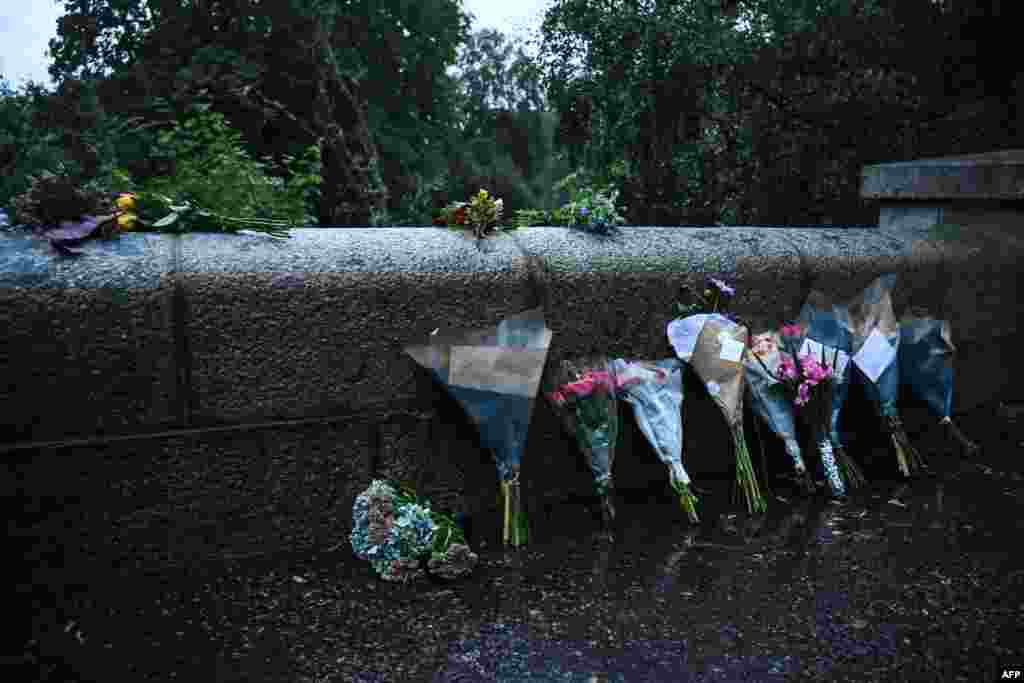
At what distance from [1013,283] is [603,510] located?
2862 mm

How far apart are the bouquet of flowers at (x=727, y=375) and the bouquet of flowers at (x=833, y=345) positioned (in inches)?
14.4

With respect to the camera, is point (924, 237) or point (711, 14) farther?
point (711, 14)

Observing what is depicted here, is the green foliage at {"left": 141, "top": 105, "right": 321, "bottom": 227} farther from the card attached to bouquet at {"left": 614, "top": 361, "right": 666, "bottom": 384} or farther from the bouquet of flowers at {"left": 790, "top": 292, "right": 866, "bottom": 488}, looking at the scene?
the bouquet of flowers at {"left": 790, "top": 292, "right": 866, "bottom": 488}

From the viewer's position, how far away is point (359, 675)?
227 centimetres

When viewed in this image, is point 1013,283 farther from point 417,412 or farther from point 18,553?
point 18,553

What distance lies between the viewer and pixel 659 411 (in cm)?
339

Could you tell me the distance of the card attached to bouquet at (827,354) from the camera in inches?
145

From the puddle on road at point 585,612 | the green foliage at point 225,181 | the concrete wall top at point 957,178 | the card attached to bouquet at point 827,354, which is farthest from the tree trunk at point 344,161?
the puddle on road at point 585,612

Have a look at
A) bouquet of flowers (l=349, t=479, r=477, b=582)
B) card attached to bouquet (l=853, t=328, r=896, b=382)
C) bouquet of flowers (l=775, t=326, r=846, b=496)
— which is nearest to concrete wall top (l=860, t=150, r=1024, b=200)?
card attached to bouquet (l=853, t=328, r=896, b=382)

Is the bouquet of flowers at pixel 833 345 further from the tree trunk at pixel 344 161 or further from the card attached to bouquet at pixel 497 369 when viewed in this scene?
the tree trunk at pixel 344 161

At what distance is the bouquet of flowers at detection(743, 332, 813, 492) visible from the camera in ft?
11.8

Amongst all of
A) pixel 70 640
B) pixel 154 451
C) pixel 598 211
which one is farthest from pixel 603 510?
pixel 70 640

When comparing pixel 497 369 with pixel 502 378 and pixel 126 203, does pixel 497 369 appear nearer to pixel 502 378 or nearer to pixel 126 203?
pixel 502 378

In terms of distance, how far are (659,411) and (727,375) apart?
0.34 meters
